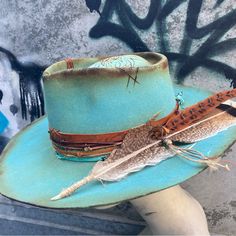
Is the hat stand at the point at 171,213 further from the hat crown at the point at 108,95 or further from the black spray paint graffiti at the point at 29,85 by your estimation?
the black spray paint graffiti at the point at 29,85

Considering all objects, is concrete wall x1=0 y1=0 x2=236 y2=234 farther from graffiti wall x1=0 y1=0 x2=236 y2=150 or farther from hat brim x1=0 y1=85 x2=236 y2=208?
hat brim x1=0 y1=85 x2=236 y2=208

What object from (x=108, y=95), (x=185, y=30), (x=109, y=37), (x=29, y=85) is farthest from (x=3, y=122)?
(x=108, y=95)

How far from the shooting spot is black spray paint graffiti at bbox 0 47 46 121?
2.09 meters

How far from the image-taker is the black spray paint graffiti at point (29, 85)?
6.84ft

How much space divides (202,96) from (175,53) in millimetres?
299

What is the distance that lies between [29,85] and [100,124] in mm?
1007

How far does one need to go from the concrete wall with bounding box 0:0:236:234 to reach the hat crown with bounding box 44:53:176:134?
0.56 meters

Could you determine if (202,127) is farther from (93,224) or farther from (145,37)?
(93,224)

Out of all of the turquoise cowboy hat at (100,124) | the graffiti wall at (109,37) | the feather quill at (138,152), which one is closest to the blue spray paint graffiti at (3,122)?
the graffiti wall at (109,37)

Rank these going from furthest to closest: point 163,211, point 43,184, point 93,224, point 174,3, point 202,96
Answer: point 93,224
point 174,3
point 202,96
point 163,211
point 43,184

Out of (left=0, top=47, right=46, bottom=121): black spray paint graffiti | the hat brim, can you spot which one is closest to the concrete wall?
(left=0, top=47, right=46, bottom=121): black spray paint graffiti

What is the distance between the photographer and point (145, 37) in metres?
1.84

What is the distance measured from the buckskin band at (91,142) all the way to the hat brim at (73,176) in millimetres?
41

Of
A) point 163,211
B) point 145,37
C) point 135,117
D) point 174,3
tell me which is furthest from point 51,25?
point 163,211
